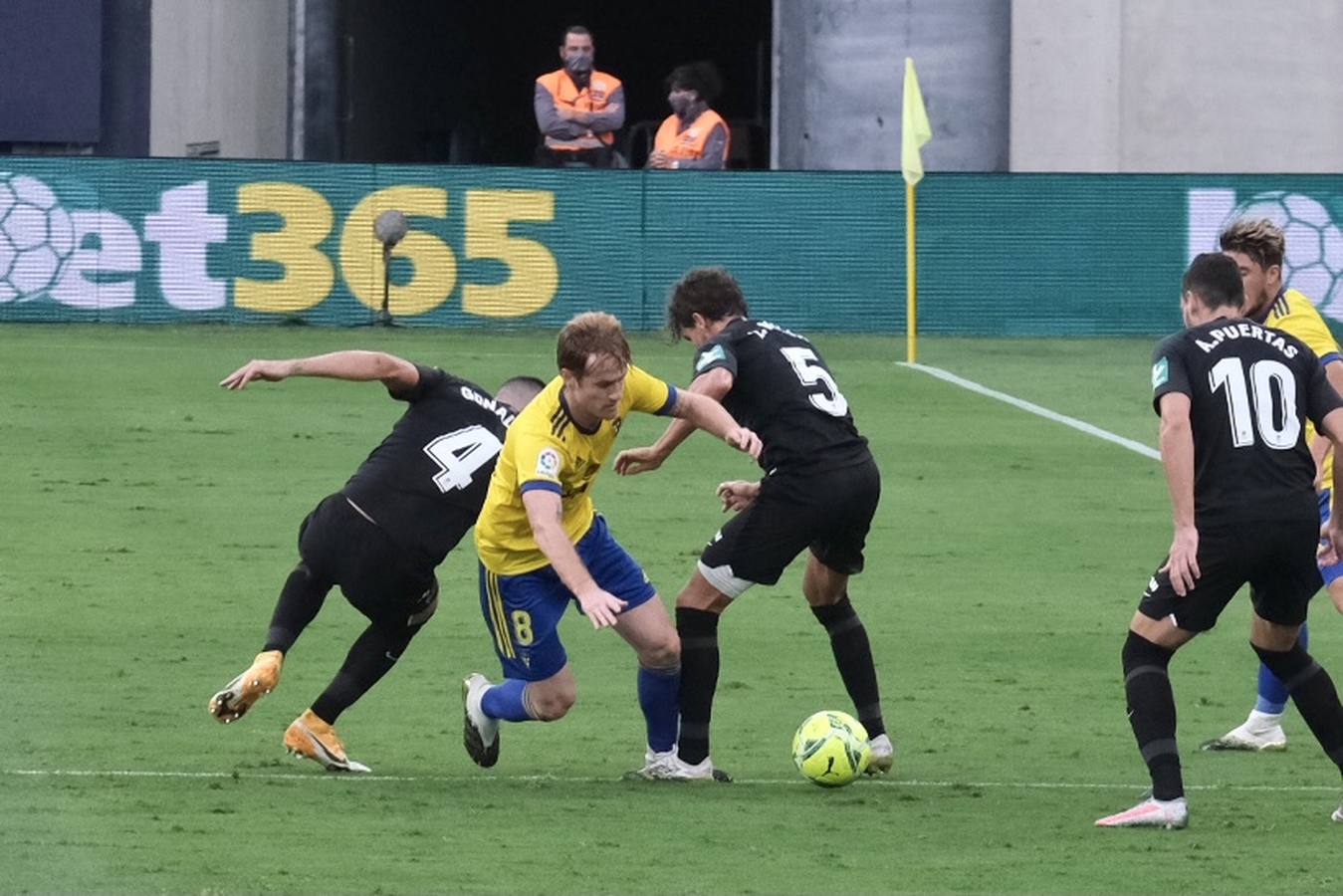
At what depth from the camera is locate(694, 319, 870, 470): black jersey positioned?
975 cm

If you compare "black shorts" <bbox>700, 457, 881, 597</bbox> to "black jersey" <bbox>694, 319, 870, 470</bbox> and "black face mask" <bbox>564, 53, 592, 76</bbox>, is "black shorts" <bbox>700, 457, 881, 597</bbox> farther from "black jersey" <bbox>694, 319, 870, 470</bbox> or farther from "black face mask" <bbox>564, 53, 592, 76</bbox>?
"black face mask" <bbox>564, 53, 592, 76</bbox>

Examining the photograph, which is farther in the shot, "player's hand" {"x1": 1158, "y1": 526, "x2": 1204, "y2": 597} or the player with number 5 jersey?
the player with number 5 jersey

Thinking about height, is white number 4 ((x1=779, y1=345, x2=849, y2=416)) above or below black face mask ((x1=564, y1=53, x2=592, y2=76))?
below

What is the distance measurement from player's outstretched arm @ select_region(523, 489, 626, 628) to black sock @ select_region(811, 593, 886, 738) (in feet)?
4.85

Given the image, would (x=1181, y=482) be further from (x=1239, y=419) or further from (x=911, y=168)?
(x=911, y=168)

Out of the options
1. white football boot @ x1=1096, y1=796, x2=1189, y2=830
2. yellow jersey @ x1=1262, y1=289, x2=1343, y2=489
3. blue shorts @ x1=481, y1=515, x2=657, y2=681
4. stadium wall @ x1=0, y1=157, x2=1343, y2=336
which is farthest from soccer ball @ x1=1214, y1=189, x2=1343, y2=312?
white football boot @ x1=1096, y1=796, x2=1189, y2=830

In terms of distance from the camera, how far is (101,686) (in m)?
11.1

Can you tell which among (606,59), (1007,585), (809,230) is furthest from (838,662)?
(606,59)

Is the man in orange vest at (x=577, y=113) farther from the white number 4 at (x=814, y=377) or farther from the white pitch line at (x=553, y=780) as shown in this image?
the white pitch line at (x=553, y=780)

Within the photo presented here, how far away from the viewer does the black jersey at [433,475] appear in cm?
987

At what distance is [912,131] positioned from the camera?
23.6m

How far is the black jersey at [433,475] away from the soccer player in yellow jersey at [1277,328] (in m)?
2.84

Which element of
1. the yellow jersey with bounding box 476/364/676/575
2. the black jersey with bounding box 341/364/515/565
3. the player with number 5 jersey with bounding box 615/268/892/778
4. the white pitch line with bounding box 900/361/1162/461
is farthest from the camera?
the white pitch line with bounding box 900/361/1162/461

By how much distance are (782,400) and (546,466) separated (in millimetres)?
1269
